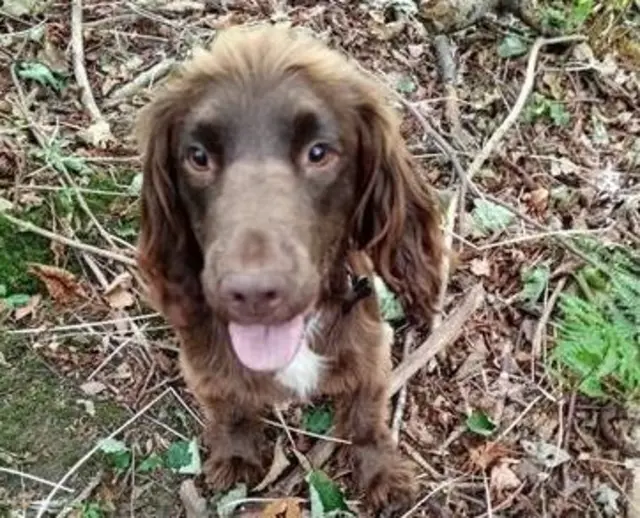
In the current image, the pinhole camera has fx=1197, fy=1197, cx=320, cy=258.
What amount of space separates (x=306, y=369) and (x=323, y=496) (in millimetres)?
599

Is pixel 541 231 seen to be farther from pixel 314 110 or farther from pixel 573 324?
pixel 314 110

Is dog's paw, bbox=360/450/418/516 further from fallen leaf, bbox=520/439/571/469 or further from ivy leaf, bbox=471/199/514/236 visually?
ivy leaf, bbox=471/199/514/236

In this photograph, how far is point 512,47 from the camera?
611 cm

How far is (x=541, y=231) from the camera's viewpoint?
5.31 metres

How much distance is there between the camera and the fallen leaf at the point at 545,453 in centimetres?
462

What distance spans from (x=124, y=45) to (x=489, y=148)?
73.6 inches

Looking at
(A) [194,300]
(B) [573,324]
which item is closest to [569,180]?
(B) [573,324]

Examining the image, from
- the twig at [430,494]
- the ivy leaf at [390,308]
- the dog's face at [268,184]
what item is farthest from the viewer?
the ivy leaf at [390,308]

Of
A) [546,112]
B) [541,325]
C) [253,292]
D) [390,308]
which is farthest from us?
[546,112]

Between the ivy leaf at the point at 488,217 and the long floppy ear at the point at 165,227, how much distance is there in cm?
172

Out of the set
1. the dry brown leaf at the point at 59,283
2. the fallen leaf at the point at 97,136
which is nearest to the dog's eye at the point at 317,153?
the dry brown leaf at the point at 59,283

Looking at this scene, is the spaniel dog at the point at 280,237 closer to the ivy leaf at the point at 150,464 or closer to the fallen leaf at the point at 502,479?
the ivy leaf at the point at 150,464

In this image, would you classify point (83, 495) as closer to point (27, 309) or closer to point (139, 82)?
point (27, 309)

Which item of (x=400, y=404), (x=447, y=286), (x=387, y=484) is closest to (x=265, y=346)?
(x=387, y=484)
